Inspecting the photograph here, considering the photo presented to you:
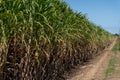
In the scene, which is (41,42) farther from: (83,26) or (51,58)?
(83,26)

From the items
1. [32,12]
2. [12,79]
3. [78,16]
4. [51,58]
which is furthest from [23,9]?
[78,16]

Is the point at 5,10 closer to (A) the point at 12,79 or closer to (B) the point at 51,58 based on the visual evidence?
(A) the point at 12,79

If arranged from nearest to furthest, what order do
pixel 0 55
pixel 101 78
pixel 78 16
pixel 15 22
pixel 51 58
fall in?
1. pixel 0 55
2. pixel 15 22
3. pixel 51 58
4. pixel 101 78
5. pixel 78 16

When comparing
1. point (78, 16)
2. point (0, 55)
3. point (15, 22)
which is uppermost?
point (78, 16)

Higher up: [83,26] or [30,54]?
[83,26]

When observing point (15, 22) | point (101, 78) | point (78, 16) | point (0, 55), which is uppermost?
point (78, 16)

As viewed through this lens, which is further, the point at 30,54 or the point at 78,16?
the point at 78,16

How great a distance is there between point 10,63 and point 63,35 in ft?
9.37

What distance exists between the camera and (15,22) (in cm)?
630

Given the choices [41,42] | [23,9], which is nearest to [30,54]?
[41,42]

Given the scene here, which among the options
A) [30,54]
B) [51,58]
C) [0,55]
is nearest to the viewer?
[0,55]

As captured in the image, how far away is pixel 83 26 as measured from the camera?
514 inches

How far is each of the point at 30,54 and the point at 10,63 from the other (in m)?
0.53

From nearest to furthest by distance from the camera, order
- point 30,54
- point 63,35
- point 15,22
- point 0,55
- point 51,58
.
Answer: point 0,55
point 15,22
point 30,54
point 51,58
point 63,35
